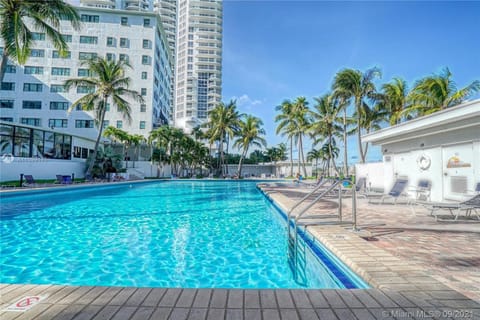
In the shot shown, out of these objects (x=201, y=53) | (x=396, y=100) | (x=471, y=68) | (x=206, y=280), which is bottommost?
(x=206, y=280)

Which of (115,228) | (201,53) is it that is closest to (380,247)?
(115,228)

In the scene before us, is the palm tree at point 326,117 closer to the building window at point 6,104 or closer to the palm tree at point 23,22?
the palm tree at point 23,22

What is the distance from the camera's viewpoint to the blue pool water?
139 inches

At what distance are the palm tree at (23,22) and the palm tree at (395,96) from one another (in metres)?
22.4

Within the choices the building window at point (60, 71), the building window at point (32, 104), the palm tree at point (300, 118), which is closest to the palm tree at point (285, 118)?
the palm tree at point (300, 118)

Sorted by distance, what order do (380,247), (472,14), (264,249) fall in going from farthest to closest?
(472,14)
(264,249)
(380,247)

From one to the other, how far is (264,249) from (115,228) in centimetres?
404

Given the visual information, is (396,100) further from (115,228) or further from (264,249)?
(115,228)

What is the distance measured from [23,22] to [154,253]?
44.5 feet

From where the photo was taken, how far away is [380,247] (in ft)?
11.6

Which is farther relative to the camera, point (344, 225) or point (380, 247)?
point (344, 225)

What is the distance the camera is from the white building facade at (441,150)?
6996 millimetres

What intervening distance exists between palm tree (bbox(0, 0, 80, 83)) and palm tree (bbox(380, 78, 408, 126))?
2244 centimetres

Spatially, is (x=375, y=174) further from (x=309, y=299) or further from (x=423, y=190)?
(x=309, y=299)
